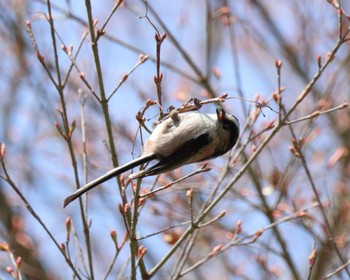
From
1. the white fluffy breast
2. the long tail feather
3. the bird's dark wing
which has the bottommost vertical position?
the long tail feather

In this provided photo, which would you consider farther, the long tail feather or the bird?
A: the bird

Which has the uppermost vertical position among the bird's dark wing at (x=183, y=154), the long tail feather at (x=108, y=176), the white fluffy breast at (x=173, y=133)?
the white fluffy breast at (x=173, y=133)

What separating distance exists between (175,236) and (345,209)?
1538 mm

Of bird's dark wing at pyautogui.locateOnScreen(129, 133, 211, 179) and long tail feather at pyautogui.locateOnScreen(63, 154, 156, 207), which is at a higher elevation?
bird's dark wing at pyautogui.locateOnScreen(129, 133, 211, 179)

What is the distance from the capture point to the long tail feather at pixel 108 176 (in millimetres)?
2526

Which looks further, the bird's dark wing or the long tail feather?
the bird's dark wing

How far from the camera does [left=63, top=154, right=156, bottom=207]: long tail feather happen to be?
2526 mm

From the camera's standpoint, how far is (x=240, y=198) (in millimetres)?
4164

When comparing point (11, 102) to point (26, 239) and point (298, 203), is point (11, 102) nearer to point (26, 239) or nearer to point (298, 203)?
point (26, 239)

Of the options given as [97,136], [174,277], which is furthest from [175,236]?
[97,136]

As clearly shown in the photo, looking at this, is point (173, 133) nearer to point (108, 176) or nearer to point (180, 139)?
point (180, 139)

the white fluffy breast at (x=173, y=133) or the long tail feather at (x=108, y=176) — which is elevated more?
the white fluffy breast at (x=173, y=133)

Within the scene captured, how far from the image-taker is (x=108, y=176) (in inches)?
101

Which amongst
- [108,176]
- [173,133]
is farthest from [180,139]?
[108,176]
